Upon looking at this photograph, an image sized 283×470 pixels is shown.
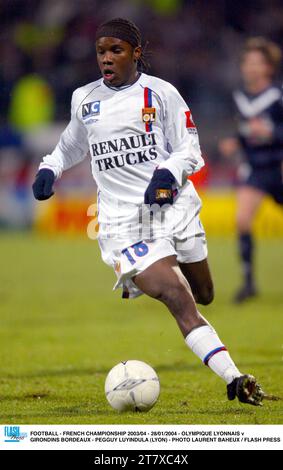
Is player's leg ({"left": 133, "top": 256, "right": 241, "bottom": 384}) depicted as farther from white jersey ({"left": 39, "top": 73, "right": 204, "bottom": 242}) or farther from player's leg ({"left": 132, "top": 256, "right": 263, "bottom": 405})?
white jersey ({"left": 39, "top": 73, "right": 204, "bottom": 242})

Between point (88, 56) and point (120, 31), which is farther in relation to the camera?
point (88, 56)

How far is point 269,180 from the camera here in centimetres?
1031

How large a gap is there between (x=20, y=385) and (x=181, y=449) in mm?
1916

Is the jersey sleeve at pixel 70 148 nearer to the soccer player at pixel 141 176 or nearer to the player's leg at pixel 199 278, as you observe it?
the soccer player at pixel 141 176

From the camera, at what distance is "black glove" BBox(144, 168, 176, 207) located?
5059 millimetres

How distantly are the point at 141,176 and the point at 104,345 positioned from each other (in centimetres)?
294

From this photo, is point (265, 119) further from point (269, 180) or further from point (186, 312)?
point (186, 312)

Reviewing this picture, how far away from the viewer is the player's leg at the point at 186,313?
5.09 metres
